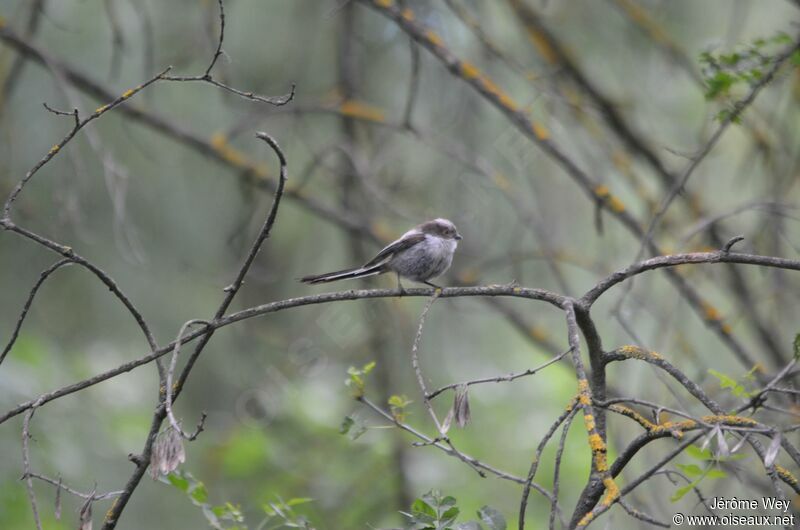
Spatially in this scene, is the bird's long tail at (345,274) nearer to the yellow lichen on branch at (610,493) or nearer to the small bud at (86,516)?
the small bud at (86,516)

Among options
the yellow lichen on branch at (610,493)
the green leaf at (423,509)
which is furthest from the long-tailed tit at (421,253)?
the yellow lichen on branch at (610,493)

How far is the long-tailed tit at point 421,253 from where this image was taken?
14.4ft

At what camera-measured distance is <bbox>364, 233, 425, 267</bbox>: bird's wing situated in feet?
14.0

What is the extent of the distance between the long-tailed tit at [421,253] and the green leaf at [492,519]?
6.83ft

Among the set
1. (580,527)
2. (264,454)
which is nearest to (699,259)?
(580,527)

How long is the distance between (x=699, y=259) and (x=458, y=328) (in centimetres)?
440

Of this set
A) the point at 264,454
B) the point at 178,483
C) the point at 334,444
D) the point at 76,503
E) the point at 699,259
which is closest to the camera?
the point at 699,259

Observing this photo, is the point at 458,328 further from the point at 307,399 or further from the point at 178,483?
the point at 178,483

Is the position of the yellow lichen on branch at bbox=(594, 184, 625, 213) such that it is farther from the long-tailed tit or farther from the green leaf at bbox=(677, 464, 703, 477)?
the green leaf at bbox=(677, 464, 703, 477)

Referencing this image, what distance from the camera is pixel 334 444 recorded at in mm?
6523

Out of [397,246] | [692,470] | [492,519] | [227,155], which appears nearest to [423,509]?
[492,519]

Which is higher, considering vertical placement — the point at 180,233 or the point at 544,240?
the point at 180,233

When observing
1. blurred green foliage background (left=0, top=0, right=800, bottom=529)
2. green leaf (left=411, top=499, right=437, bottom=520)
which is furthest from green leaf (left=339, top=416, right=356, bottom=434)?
blurred green foliage background (left=0, top=0, right=800, bottom=529)

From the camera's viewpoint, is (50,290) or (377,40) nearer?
(377,40)
